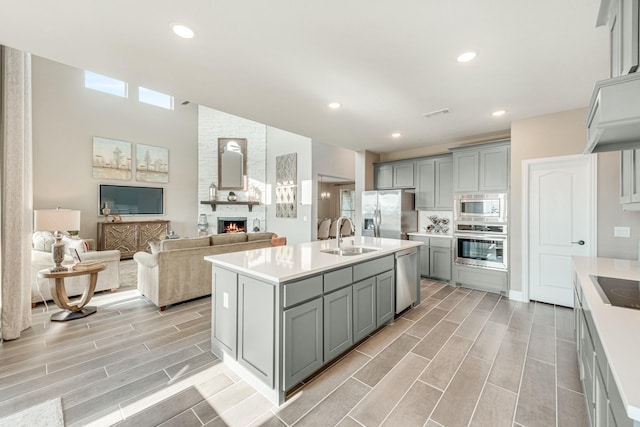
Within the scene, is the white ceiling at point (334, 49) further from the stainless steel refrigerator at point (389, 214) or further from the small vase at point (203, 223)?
the small vase at point (203, 223)

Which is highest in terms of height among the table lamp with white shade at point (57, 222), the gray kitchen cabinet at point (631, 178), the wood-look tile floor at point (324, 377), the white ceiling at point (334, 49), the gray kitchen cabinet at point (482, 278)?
→ the white ceiling at point (334, 49)

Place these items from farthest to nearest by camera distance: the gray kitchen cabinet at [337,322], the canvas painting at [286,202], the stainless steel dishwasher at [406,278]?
the canvas painting at [286,202], the stainless steel dishwasher at [406,278], the gray kitchen cabinet at [337,322]

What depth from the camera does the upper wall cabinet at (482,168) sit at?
416cm

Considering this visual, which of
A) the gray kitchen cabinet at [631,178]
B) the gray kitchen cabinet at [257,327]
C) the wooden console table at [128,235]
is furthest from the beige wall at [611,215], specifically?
the wooden console table at [128,235]

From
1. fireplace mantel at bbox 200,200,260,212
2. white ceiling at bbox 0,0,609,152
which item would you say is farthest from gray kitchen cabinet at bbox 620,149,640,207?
fireplace mantel at bbox 200,200,260,212

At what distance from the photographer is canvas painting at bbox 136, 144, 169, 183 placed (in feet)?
24.3

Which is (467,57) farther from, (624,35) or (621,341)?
(621,341)

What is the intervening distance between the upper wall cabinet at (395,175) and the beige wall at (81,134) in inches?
237

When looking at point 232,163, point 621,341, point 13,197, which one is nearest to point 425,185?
point 621,341

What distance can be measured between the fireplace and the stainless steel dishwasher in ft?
20.9

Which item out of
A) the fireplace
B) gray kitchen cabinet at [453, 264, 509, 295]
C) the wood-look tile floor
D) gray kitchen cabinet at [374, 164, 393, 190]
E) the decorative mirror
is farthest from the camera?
the decorative mirror

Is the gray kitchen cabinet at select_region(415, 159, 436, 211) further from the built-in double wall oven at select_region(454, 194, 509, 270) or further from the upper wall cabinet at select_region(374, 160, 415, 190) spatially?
the built-in double wall oven at select_region(454, 194, 509, 270)

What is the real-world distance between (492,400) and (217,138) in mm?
9018

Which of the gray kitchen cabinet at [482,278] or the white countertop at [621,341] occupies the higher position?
the white countertop at [621,341]
